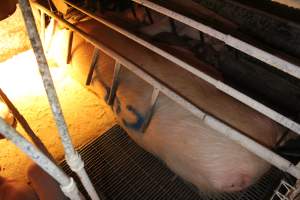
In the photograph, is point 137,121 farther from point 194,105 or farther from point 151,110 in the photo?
point 194,105

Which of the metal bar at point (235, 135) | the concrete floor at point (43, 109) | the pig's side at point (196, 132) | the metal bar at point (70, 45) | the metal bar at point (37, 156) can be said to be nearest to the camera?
the metal bar at point (37, 156)

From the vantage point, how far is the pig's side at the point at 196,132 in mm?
2236

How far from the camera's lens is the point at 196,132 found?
2.40m

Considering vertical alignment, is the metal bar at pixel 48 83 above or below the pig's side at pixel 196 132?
above

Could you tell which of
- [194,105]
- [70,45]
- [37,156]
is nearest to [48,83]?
[37,156]

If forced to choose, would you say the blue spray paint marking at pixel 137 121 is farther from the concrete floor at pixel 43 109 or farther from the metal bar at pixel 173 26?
the metal bar at pixel 173 26

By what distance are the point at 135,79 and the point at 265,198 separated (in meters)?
1.94

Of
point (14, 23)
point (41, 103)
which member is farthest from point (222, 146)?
point (14, 23)

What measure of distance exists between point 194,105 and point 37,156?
54.5 inches

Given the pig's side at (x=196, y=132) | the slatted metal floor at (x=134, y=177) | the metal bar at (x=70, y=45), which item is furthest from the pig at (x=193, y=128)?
the metal bar at (x=70, y=45)

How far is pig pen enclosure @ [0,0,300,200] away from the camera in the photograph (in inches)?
70.9

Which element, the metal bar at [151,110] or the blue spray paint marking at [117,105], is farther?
the blue spray paint marking at [117,105]

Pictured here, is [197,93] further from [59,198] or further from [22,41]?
[22,41]

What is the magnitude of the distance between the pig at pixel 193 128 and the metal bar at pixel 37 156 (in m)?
1.22
